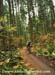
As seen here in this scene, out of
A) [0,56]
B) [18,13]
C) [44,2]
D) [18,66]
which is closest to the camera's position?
[18,66]

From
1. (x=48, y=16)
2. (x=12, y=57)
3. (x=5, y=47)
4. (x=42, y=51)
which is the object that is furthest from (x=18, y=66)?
(x=48, y=16)

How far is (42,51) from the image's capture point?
1427 centimetres

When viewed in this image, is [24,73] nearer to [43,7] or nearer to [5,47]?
[5,47]

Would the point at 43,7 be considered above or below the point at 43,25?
above

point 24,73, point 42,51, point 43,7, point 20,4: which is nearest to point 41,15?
point 43,7

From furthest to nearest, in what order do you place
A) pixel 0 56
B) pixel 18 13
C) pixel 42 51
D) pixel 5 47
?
pixel 18 13
pixel 42 51
pixel 5 47
pixel 0 56

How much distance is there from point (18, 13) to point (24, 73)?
91.0ft

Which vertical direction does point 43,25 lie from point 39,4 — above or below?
below

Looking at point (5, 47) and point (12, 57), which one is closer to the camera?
point (12, 57)

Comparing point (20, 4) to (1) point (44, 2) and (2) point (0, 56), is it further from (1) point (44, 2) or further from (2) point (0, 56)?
(2) point (0, 56)

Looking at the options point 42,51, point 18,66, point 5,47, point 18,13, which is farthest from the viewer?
point 18,13

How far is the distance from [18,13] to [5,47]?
23.1m

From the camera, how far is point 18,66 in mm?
8484

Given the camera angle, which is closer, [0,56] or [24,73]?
[24,73]
